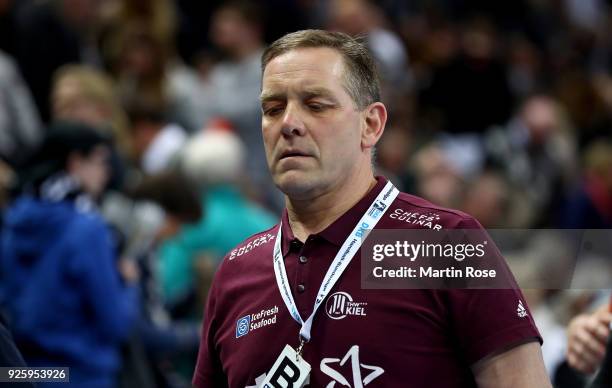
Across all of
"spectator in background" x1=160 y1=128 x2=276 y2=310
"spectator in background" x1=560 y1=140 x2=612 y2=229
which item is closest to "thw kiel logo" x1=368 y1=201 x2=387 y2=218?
"spectator in background" x1=160 y1=128 x2=276 y2=310

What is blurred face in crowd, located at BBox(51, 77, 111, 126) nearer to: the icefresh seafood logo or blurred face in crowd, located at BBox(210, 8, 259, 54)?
blurred face in crowd, located at BBox(210, 8, 259, 54)

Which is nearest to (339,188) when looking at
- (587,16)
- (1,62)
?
(1,62)

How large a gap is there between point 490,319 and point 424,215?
1.39ft

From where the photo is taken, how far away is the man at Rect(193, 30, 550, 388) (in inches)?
130

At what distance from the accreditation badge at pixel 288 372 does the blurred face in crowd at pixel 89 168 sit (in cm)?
297

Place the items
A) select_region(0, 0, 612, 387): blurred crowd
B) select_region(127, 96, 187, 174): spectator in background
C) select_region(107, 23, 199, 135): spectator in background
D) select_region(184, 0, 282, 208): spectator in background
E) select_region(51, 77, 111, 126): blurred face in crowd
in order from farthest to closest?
1. select_region(184, 0, 282, 208): spectator in background
2. select_region(107, 23, 199, 135): spectator in background
3. select_region(127, 96, 187, 174): spectator in background
4. select_region(51, 77, 111, 126): blurred face in crowd
5. select_region(0, 0, 612, 387): blurred crowd

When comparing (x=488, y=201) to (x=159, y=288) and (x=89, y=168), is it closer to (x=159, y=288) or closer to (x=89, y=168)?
(x=159, y=288)

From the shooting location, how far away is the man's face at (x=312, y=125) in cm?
355

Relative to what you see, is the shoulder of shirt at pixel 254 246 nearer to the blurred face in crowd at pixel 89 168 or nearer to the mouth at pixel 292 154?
the mouth at pixel 292 154

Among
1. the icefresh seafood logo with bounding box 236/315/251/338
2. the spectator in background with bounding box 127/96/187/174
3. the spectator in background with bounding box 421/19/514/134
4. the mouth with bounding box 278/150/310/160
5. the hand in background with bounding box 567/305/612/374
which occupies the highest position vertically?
the spectator in background with bounding box 421/19/514/134

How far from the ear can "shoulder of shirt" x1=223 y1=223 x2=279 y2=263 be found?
445 mm

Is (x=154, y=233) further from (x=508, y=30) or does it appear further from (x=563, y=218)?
(x=508, y=30)

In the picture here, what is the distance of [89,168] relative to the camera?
20.7 feet

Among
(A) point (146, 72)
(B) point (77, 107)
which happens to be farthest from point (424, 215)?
(A) point (146, 72)
